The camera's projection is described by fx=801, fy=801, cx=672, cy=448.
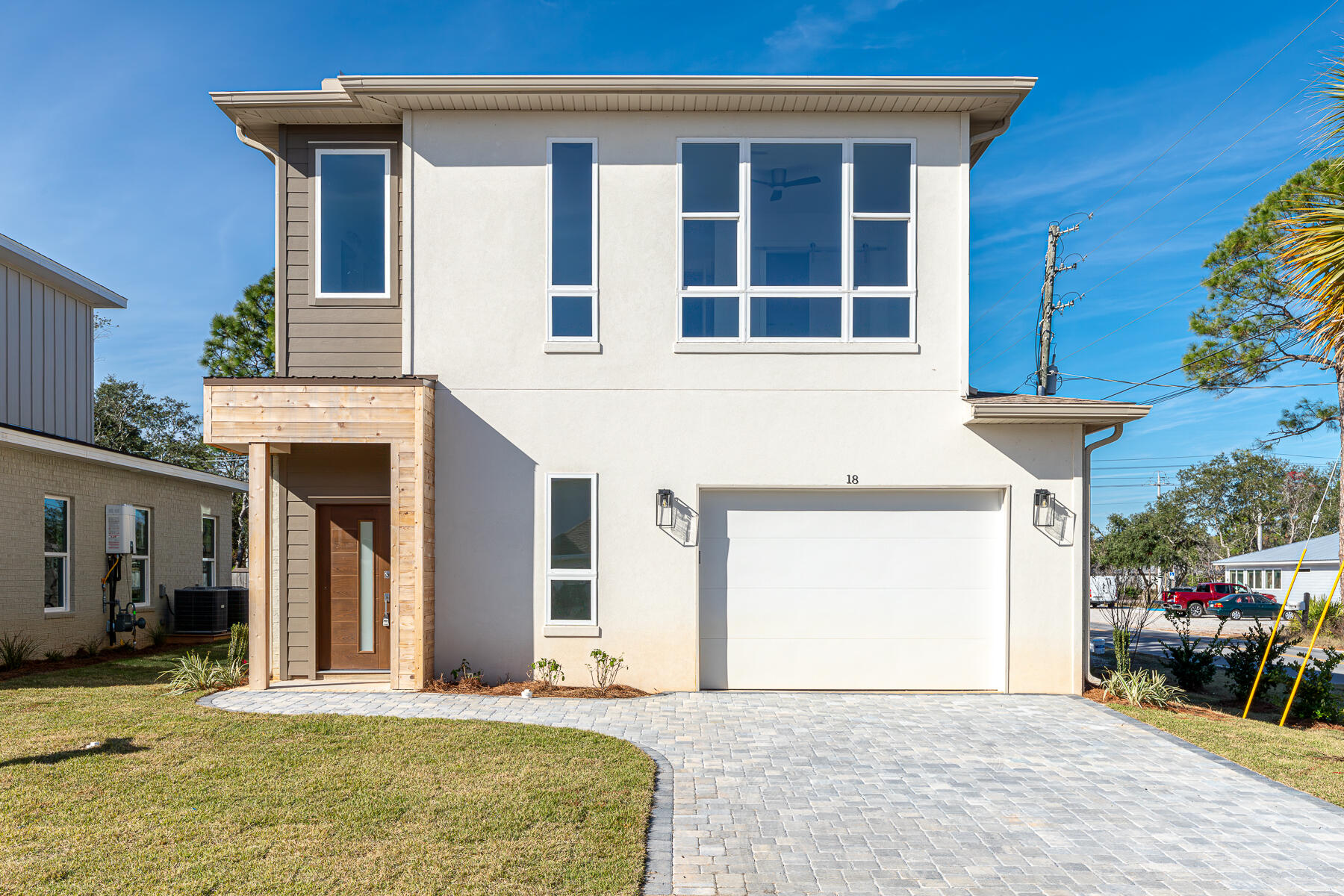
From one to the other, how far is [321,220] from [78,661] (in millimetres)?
7681

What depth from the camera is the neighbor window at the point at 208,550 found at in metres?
16.7

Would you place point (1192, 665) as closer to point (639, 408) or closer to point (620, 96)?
point (639, 408)

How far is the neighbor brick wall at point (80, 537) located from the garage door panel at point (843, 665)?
9683mm

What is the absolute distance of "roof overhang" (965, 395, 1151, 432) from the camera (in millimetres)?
8984

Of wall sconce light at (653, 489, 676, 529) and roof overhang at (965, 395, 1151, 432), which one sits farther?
wall sconce light at (653, 489, 676, 529)

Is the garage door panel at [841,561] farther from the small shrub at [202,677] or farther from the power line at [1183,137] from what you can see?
the small shrub at [202,677]

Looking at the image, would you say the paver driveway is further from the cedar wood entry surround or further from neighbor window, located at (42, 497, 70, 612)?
neighbor window, located at (42, 497, 70, 612)

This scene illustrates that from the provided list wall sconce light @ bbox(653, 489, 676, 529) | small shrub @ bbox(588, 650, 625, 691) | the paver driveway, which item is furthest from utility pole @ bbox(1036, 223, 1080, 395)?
small shrub @ bbox(588, 650, 625, 691)

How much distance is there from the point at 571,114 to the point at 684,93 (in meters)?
1.42

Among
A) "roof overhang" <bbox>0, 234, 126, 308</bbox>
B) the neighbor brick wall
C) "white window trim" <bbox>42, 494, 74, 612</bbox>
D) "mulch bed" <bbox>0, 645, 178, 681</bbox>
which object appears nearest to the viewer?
"mulch bed" <bbox>0, 645, 178, 681</bbox>

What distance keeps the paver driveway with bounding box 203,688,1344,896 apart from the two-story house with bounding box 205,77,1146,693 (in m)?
1.00

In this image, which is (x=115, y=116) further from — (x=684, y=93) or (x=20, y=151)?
(x=684, y=93)

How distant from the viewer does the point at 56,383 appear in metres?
15.1

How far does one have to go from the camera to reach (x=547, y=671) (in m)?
9.16
